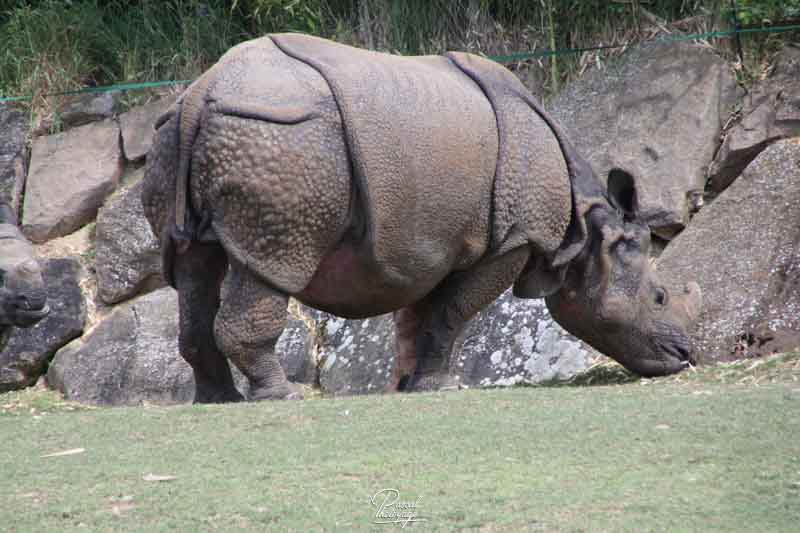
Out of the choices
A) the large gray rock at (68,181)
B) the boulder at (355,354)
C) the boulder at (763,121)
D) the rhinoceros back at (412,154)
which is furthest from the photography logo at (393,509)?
the large gray rock at (68,181)

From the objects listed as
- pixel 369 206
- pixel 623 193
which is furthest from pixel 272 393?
pixel 623 193

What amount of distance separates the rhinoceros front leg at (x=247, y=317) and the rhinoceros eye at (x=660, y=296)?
7.66 feet

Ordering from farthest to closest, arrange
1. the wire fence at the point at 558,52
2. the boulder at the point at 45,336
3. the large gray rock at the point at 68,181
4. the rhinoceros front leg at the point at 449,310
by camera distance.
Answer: the large gray rock at the point at 68,181
the boulder at the point at 45,336
the wire fence at the point at 558,52
the rhinoceros front leg at the point at 449,310

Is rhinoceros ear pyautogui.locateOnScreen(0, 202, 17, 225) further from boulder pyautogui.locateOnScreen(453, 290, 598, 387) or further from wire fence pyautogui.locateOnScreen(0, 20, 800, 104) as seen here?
boulder pyautogui.locateOnScreen(453, 290, 598, 387)

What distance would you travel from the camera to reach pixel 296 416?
17.1 ft

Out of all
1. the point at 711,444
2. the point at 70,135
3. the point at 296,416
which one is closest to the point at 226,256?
the point at 296,416

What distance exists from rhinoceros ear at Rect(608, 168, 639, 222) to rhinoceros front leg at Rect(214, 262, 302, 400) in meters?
2.09

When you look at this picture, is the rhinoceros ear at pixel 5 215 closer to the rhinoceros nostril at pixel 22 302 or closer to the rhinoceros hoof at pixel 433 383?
the rhinoceros nostril at pixel 22 302

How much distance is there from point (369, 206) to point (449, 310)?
114 cm

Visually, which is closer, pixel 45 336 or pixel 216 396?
pixel 216 396

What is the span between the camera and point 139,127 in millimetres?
10164

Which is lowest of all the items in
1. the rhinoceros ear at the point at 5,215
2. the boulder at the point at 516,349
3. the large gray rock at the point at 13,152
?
the boulder at the point at 516,349

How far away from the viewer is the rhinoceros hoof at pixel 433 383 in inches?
269

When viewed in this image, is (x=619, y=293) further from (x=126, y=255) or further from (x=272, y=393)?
(x=126, y=255)
